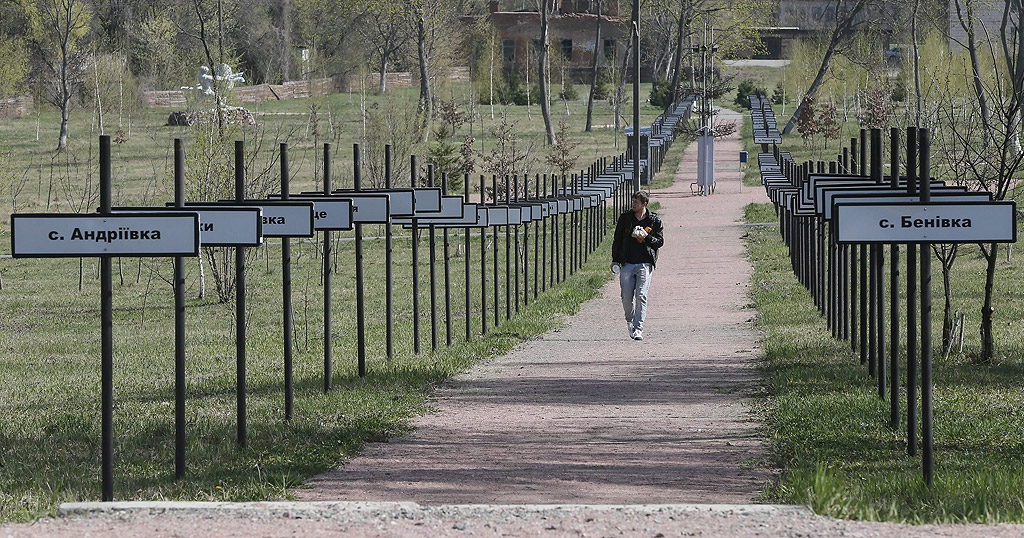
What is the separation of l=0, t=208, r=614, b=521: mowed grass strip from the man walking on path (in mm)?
1459

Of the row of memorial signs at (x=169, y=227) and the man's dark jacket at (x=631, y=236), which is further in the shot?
the man's dark jacket at (x=631, y=236)

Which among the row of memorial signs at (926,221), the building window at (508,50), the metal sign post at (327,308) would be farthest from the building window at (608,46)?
the row of memorial signs at (926,221)

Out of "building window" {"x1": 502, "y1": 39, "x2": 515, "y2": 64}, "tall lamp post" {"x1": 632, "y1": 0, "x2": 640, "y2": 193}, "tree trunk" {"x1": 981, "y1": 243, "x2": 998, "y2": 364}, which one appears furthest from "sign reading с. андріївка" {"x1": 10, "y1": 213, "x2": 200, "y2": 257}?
"building window" {"x1": 502, "y1": 39, "x2": 515, "y2": 64}

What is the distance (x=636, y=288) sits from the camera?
16.4m

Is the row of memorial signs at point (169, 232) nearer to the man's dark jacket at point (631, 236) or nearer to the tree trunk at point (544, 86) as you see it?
the man's dark jacket at point (631, 236)

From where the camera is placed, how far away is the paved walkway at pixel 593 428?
7801 mm

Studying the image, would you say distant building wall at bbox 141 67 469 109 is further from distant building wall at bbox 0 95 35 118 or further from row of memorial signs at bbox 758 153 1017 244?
row of memorial signs at bbox 758 153 1017 244

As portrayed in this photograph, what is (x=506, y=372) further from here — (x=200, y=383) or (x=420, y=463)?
(x=420, y=463)

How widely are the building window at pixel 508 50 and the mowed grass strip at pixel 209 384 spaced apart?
3179 inches

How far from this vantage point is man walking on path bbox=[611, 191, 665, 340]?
16328mm

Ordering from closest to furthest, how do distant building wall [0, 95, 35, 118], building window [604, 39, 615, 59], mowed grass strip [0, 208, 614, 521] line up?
mowed grass strip [0, 208, 614, 521], distant building wall [0, 95, 35, 118], building window [604, 39, 615, 59]

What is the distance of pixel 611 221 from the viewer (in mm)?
42719

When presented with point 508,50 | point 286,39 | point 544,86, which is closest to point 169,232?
point 544,86

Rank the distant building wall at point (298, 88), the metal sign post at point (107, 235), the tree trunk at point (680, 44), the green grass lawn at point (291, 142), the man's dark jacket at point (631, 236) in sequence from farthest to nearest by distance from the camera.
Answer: the distant building wall at point (298, 88) < the tree trunk at point (680, 44) < the green grass lawn at point (291, 142) < the man's dark jacket at point (631, 236) < the metal sign post at point (107, 235)
